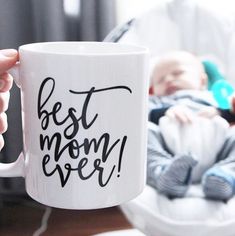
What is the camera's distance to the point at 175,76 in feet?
4.33

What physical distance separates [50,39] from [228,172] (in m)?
0.74

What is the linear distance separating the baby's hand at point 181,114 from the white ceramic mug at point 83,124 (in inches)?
27.8

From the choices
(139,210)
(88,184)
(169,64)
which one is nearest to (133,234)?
(139,210)

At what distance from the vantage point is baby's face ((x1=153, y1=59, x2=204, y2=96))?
51.1 inches

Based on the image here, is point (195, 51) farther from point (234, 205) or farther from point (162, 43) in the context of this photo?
point (234, 205)

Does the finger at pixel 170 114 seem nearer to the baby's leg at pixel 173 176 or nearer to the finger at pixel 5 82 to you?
the baby's leg at pixel 173 176

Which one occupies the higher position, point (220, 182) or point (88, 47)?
point (88, 47)

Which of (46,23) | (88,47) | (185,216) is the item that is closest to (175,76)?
(46,23)

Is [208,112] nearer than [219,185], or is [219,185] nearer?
[219,185]

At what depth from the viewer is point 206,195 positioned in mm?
891

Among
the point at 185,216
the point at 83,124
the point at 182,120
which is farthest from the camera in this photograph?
the point at 182,120

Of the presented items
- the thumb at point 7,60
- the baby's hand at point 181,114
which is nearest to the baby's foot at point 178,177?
the baby's hand at point 181,114

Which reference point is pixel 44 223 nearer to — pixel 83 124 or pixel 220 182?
pixel 220 182

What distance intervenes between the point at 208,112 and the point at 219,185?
31 cm
